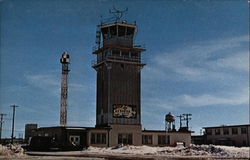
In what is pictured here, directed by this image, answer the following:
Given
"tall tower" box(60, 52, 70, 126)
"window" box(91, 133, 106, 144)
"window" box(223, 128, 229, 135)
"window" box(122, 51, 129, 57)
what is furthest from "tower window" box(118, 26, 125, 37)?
"window" box(223, 128, 229, 135)

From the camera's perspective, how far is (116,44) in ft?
172

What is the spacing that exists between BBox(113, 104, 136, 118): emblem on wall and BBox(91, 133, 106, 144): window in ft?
14.1

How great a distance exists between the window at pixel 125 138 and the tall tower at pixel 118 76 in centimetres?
175

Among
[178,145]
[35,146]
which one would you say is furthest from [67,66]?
[178,145]

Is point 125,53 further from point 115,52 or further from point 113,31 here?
point 113,31

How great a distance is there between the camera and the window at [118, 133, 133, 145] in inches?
1898

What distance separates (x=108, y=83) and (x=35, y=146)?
14.4 meters

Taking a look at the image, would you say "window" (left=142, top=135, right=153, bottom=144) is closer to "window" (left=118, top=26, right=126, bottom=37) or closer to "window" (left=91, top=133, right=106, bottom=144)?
"window" (left=91, top=133, right=106, bottom=144)

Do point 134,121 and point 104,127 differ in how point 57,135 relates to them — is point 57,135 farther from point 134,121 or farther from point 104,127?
point 134,121

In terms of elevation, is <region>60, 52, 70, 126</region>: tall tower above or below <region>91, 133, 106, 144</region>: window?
above

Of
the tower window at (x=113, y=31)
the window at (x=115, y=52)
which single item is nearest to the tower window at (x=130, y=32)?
the tower window at (x=113, y=31)

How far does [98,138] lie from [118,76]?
32.3 ft

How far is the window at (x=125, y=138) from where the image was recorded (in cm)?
4822

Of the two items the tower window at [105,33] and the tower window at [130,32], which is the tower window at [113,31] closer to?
the tower window at [105,33]
